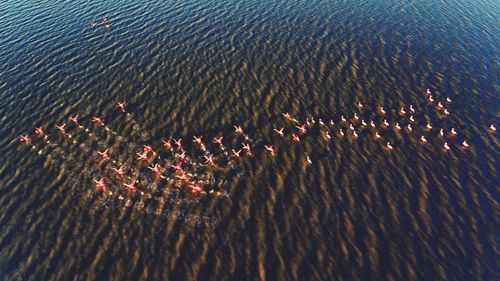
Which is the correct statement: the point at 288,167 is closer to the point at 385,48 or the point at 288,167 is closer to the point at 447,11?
the point at 385,48

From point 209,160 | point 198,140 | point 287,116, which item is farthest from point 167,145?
point 287,116

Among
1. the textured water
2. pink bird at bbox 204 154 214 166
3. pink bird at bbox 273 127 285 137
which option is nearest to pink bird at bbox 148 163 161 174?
the textured water

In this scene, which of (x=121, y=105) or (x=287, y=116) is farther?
(x=121, y=105)

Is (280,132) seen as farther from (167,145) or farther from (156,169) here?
(156,169)

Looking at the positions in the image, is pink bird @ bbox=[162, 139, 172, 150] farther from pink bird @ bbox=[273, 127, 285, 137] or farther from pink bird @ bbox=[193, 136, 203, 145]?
pink bird @ bbox=[273, 127, 285, 137]

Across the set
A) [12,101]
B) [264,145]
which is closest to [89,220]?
[264,145]

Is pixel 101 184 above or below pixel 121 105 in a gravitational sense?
below

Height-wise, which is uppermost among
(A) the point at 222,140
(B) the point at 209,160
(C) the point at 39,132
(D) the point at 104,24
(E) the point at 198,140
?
(D) the point at 104,24
